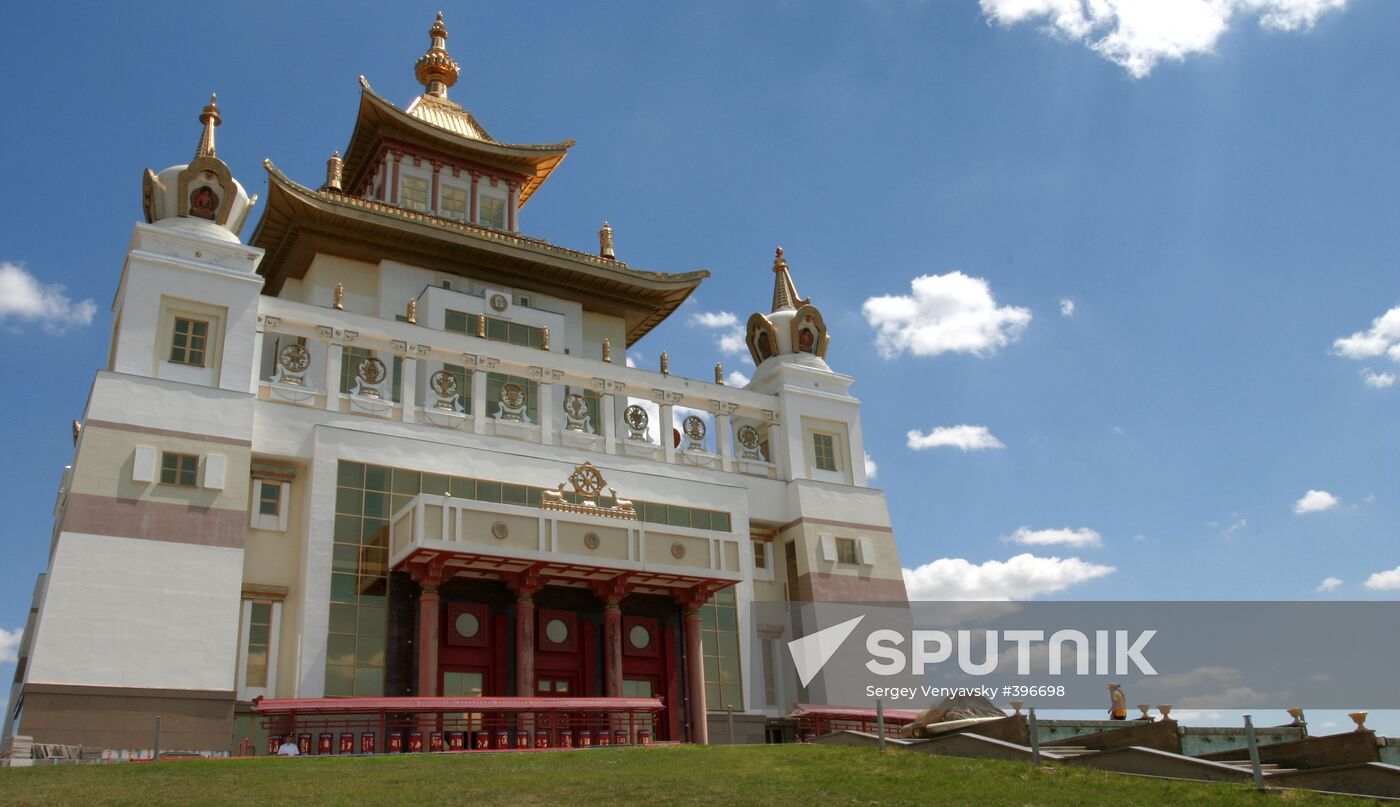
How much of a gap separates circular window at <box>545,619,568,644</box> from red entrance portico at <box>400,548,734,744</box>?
0.03 meters

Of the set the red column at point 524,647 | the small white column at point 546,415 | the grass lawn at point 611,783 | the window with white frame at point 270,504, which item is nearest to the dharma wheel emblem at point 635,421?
the small white column at point 546,415

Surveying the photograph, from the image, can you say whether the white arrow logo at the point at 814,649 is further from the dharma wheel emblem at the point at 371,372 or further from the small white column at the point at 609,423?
the dharma wheel emblem at the point at 371,372

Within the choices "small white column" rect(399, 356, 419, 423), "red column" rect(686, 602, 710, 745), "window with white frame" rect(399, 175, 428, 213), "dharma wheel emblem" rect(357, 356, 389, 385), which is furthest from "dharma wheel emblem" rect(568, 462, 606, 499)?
"window with white frame" rect(399, 175, 428, 213)

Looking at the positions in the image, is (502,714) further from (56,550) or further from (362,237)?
(362,237)

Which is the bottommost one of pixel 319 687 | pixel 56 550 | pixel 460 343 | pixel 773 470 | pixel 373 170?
pixel 319 687

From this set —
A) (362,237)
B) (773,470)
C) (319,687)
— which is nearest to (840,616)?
(773,470)

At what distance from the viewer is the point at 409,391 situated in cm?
3666

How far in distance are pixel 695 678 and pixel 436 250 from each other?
59.4 feet

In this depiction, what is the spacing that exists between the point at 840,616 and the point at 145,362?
2219cm

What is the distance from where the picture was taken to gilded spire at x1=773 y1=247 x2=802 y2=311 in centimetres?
4706

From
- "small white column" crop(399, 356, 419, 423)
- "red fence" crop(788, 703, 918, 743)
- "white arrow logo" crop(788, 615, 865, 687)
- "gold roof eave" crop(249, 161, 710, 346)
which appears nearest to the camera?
"red fence" crop(788, 703, 918, 743)

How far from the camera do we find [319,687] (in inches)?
1180

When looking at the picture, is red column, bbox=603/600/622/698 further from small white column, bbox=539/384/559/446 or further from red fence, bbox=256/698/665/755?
small white column, bbox=539/384/559/446

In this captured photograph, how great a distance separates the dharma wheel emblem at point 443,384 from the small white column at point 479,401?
0.70m
